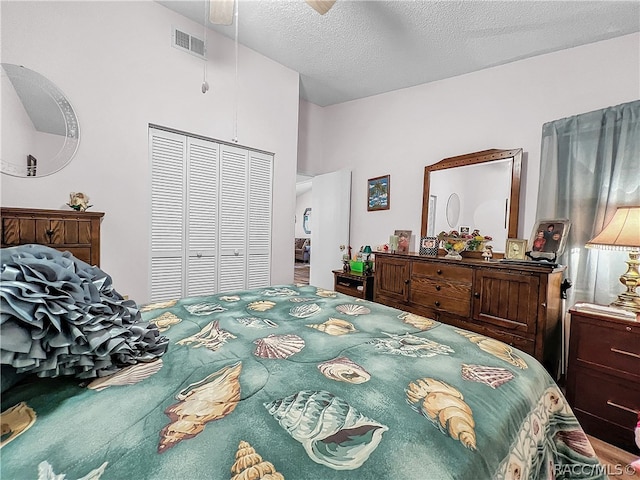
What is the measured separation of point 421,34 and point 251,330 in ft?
9.16

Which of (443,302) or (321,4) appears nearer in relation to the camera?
(321,4)

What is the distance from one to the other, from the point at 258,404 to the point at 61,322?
1.78 ft

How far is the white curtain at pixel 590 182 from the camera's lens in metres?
2.14

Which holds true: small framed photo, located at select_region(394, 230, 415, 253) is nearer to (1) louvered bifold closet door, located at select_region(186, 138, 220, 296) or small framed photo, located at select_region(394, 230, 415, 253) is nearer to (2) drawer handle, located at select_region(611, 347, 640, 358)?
(2) drawer handle, located at select_region(611, 347, 640, 358)

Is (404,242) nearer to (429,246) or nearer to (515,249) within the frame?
(429,246)

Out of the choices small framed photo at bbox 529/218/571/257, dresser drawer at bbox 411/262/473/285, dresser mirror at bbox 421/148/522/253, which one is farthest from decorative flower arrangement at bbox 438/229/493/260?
small framed photo at bbox 529/218/571/257

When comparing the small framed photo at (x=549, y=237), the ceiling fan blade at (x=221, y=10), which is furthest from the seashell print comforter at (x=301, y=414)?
the ceiling fan blade at (x=221, y=10)

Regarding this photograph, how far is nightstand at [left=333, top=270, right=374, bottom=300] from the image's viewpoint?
3.46 meters

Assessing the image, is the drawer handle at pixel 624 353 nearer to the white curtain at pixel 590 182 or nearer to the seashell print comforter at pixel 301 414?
the white curtain at pixel 590 182

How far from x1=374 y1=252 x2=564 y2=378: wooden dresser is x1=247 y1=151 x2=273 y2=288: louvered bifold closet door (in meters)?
1.47

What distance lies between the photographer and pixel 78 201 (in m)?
2.03

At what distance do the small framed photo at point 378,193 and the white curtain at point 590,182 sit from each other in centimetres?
158

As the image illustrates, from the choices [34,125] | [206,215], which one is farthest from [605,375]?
[34,125]

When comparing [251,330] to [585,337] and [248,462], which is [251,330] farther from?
[585,337]
